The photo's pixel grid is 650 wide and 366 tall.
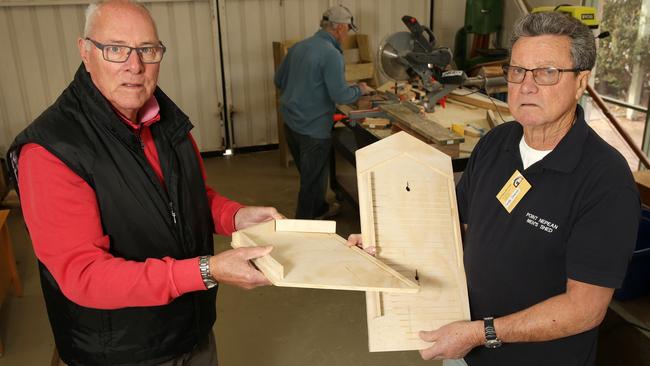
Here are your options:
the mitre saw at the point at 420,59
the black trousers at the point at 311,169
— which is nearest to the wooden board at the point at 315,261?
the mitre saw at the point at 420,59

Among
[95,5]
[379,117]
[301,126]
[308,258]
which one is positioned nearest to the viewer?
[308,258]

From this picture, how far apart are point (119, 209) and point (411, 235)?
0.83 metres

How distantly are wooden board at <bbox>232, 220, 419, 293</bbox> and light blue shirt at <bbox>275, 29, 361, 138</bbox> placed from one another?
2.73 meters

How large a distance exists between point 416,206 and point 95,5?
1085 millimetres

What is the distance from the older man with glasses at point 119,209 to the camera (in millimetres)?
1444

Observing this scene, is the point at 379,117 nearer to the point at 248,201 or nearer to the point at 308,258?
the point at 248,201

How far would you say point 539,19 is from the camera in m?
1.51

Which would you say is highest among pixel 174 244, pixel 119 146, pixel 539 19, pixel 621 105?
pixel 539 19

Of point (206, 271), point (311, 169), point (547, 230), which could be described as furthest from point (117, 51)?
point (311, 169)

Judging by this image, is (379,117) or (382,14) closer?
(379,117)

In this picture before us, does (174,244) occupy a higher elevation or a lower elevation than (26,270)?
higher

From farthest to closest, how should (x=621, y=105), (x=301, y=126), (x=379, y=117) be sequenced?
(x=621, y=105) < (x=301, y=126) < (x=379, y=117)

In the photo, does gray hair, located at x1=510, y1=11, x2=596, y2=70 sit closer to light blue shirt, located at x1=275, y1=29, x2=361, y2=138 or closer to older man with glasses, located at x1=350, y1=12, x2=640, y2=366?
older man with glasses, located at x1=350, y1=12, x2=640, y2=366

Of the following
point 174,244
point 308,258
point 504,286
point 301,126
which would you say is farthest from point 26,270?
point 504,286
